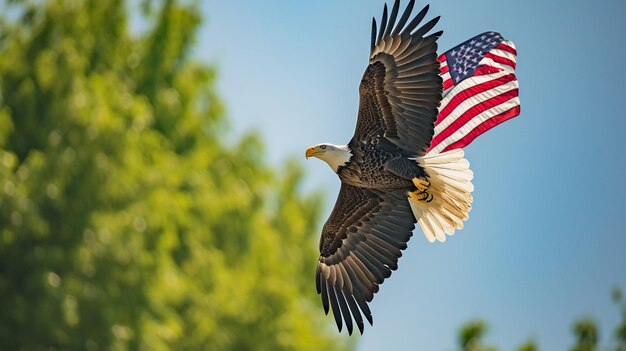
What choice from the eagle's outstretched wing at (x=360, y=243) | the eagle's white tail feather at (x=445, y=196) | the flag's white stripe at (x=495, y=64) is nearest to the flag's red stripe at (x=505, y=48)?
the flag's white stripe at (x=495, y=64)

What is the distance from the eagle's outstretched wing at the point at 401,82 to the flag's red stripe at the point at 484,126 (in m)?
1.31

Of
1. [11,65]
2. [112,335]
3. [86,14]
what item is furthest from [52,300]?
[86,14]

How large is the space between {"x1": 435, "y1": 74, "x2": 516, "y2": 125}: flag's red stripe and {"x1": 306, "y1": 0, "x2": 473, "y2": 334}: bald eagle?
3.41 ft

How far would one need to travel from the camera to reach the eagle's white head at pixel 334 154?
1205 cm

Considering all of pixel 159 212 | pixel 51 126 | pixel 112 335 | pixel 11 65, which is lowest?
pixel 112 335

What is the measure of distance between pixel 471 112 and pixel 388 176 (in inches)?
59.8

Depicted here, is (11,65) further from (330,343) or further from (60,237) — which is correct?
(330,343)

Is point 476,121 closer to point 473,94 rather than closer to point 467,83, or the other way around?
point 473,94

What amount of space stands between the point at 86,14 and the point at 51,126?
3.15 metres

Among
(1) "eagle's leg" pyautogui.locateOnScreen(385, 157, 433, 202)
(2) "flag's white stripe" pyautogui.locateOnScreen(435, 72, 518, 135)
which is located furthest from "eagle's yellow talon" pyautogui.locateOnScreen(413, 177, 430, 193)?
(2) "flag's white stripe" pyautogui.locateOnScreen(435, 72, 518, 135)

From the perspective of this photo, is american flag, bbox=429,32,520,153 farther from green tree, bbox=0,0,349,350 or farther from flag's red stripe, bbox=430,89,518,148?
green tree, bbox=0,0,349,350

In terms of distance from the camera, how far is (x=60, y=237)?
2180 centimetres

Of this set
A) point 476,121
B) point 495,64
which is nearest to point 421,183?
point 476,121

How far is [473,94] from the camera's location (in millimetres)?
13359
